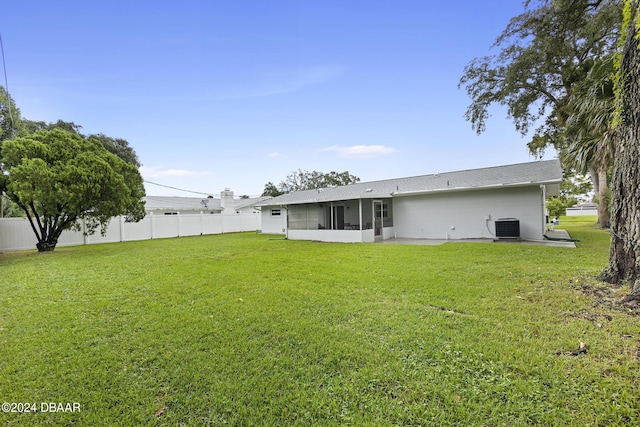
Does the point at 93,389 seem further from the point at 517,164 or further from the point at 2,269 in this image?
the point at 517,164

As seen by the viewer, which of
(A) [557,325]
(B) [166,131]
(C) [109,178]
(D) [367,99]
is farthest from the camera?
(B) [166,131]

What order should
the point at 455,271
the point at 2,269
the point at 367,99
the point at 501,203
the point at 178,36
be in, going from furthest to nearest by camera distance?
1. the point at 367,99
2. the point at 501,203
3. the point at 178,36
4. the point at 2,269
5. the point at 455,271

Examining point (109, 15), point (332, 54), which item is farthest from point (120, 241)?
point (332, 54)

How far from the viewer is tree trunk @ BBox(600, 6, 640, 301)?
151 inches

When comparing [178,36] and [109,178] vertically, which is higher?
[178,36]

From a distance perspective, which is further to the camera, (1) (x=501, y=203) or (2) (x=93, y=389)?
(1) (x=501, y=203)

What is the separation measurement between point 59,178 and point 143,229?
934 cm

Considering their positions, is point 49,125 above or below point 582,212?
above

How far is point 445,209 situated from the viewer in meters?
13.9

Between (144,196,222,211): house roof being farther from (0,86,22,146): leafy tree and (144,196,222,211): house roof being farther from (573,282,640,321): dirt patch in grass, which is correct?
(573,282,640,321): dirt patch in grass

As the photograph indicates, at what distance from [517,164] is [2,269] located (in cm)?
2083

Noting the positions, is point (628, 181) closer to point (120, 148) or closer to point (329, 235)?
point (329, 235)

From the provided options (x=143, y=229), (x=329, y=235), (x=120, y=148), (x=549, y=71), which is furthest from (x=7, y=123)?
(x=549, y=71)

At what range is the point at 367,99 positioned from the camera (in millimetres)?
13883
